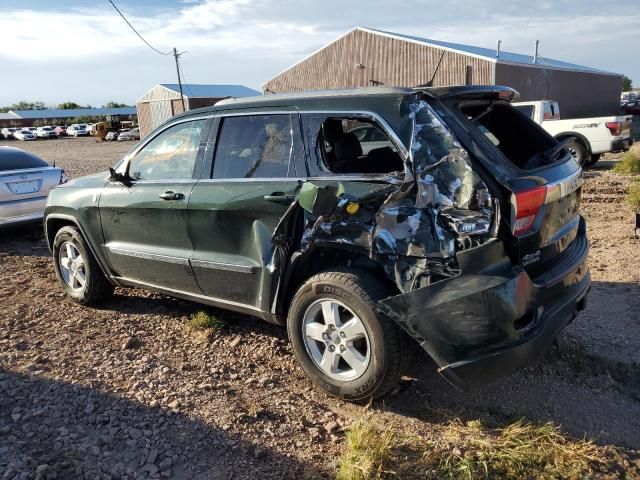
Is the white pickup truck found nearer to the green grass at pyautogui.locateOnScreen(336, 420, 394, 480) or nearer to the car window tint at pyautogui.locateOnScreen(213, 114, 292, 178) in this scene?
the car window tint at pyautogui.locateOnScreen(213, 114, 292, 178)

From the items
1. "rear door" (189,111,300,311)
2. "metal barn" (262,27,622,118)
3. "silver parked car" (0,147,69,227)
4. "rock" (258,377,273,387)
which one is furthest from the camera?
"metal barn" (262,27,622,118)

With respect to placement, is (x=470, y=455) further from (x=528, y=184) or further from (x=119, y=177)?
(x=119, y=177)

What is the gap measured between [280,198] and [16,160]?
6723 millimetres

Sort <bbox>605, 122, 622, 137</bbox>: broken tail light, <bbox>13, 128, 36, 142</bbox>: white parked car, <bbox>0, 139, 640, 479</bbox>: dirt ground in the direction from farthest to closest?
<bbox>13, 128, 36, 142</bbox>: white parked car, <bbox>605, 122, 622, 137</bbox>: broken tail light, <bbox>0, 139, 640, 479</bbox>: dirt ground

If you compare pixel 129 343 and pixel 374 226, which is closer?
pixel 374 226

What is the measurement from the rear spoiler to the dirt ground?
6.07ft

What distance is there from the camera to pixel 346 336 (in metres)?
3.36

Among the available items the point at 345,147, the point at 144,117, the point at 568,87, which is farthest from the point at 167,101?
the point at 345,147

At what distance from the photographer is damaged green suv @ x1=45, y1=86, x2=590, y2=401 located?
2.95 meters

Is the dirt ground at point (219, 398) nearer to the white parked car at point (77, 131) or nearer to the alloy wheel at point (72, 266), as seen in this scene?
the alloy wheel at point (72, 266)

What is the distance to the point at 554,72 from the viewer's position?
38.5 m

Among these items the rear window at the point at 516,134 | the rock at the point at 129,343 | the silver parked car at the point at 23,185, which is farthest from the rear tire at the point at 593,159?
the rock at the point at 129,343

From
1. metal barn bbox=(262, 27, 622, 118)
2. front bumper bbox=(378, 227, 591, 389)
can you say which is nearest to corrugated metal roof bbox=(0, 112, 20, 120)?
metal barn bbox=(262, 27, 622, 118)

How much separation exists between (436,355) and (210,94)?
50878mm
